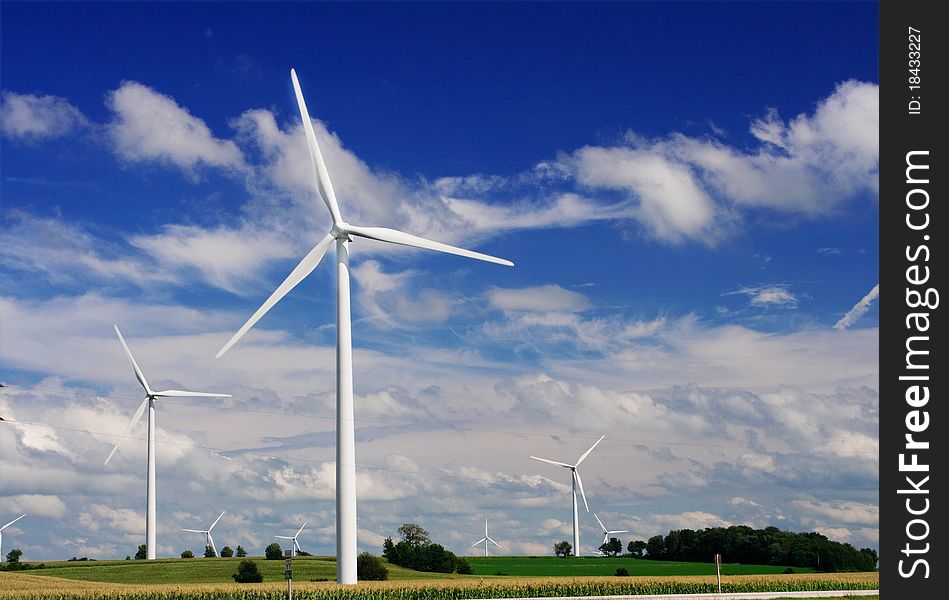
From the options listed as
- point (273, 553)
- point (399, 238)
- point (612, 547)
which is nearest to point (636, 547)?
point (612, 547)

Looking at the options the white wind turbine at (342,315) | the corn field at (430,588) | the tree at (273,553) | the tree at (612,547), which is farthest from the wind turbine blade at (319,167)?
the tree at (612,547)

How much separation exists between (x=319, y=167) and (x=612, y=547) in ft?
444

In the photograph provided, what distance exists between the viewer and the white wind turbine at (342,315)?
245 feet

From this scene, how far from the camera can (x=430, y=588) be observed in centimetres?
8131

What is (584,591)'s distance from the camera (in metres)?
85.5

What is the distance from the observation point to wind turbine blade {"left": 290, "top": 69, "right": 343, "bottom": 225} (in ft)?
267

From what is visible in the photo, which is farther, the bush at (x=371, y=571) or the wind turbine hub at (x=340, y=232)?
the bush at (x=371, y=571)

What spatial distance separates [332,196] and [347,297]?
29.2ft

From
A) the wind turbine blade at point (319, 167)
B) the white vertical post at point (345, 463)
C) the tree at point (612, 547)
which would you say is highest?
the wind turbine blade at point (319, 167)

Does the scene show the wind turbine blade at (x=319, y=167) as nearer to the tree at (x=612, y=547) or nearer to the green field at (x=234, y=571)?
the green field at (x=234, y=571)

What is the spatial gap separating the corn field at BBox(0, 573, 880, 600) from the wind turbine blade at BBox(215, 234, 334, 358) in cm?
1866

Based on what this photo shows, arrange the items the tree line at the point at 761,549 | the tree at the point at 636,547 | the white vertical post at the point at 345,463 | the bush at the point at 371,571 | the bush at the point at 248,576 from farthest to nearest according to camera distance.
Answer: the tree at the point at 636,547, the tree line at the point at 761,549, the bush at the point at 371,571, the bush at the point at 248,576, the white vertical post at the point at 345,463
